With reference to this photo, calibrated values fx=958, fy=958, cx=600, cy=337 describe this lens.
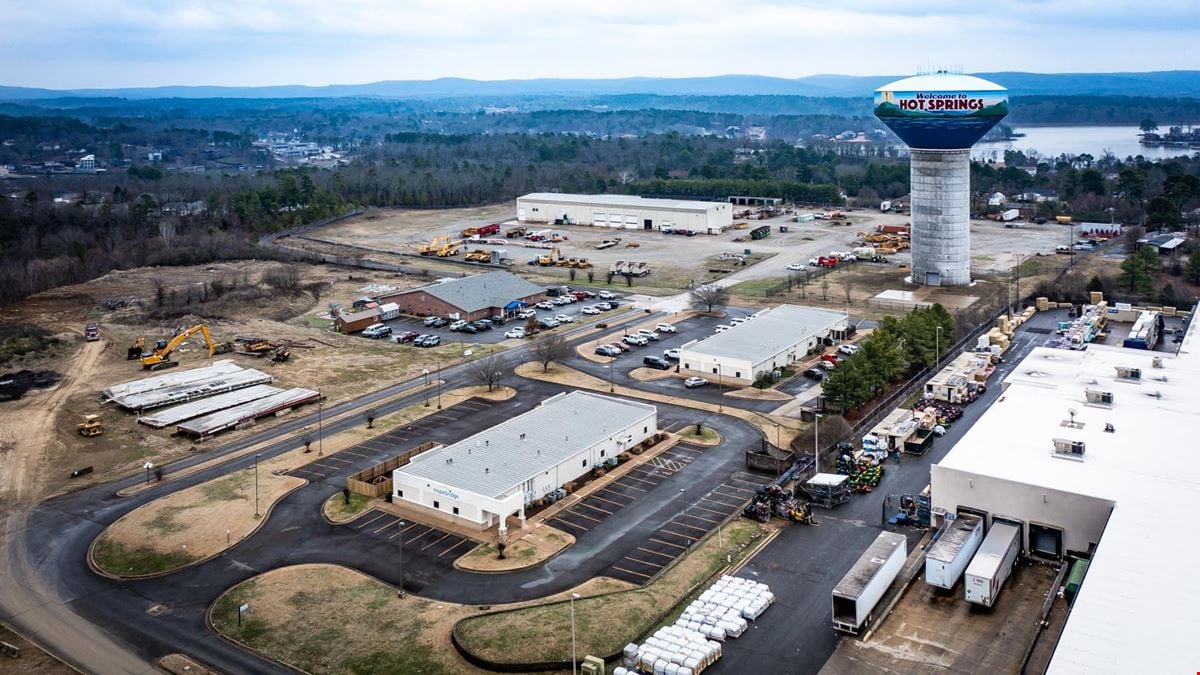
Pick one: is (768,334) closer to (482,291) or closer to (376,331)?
(482,291)

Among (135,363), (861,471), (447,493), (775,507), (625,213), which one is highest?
(625,213)

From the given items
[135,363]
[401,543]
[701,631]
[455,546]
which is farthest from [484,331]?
[701,631]

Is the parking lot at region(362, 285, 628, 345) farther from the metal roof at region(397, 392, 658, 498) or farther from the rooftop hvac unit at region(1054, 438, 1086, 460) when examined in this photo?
the rooftop hvac unit at region(1054, 438, 1086, 460)

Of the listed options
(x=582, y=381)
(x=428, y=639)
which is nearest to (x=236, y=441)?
(x=582, y=381)

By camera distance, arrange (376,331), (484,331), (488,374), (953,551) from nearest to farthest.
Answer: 1. (953,551)
2. (488,374)
3. (376,331)
4. (484,331)

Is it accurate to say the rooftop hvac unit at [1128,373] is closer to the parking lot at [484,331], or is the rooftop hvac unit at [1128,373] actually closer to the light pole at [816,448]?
the light pole at [816,448]

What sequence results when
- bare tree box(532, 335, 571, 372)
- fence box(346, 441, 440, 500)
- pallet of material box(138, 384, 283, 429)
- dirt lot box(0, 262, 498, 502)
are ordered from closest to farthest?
fence box(346, 441, 440, 500) → dirt lot box(0, 262, 498, 502) → pallet of material box(138, 384, 283, 429) → bare tree box(532, 335, 571, 372)

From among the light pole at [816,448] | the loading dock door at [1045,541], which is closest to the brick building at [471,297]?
the light pole at [816,448]

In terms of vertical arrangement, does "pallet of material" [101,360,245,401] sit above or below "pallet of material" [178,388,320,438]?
above

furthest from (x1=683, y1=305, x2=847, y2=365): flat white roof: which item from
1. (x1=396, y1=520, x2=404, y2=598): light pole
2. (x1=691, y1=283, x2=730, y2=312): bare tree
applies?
(x1=396, y1=520, x2=404, y2=598): light pole
